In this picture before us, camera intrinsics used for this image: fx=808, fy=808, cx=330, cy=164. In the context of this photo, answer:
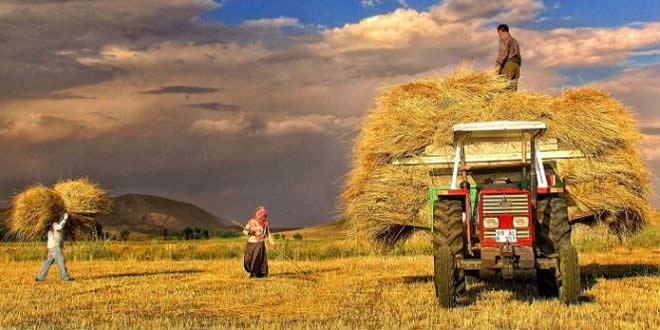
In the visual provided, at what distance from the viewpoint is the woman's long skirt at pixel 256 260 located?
18766 millimetres

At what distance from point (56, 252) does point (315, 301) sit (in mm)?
8040

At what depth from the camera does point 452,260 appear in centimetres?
1169

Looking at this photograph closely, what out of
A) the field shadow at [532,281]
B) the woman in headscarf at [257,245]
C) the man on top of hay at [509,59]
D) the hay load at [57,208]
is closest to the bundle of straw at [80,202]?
the hay load at [57,208]

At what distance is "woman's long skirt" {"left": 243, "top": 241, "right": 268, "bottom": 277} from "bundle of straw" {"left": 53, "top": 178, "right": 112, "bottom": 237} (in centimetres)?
447

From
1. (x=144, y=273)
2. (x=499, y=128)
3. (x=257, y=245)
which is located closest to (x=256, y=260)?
(x=257, y=245)

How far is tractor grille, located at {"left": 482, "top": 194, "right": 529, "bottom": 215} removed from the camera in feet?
38.2

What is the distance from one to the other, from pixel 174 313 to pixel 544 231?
5646 millimetres

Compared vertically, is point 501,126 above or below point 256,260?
above

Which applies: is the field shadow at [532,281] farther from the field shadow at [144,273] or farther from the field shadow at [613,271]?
the field shadow at [144,273]

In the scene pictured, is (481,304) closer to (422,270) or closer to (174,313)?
(174,313)

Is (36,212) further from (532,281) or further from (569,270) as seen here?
(569,270)

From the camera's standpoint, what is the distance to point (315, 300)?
13.3 meters

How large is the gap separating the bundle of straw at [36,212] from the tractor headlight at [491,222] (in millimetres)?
11488

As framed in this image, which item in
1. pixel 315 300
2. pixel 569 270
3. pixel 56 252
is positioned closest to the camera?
pixel 569 270
